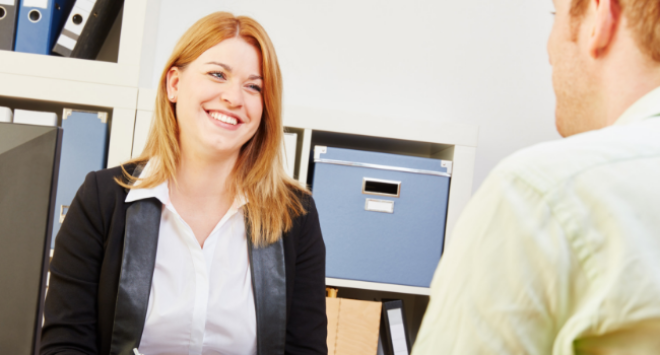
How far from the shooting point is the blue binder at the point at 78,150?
158cm

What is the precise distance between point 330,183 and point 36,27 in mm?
1056

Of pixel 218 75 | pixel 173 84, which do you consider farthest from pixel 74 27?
pixel 218 75

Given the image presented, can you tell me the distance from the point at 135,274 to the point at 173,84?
49 centimetres

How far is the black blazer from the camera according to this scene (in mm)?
1049

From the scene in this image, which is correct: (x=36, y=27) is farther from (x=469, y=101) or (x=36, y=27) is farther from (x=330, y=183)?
(x=469, y=101)

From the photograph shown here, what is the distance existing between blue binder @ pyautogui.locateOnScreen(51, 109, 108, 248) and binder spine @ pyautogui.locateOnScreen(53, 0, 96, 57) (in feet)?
0.72

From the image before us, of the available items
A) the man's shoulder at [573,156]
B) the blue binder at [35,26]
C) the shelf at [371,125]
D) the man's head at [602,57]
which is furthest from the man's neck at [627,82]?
the blue binder at [35,26]

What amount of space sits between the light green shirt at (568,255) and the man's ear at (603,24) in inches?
5.3

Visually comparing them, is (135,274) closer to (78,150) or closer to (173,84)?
(173,84)

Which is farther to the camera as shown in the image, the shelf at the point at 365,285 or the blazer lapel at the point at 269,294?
the shelf at the point at 365,285

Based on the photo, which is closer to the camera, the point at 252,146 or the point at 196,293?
the point at 196,293

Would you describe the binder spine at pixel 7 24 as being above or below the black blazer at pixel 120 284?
above

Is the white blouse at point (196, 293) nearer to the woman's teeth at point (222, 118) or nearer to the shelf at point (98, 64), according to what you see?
the woman's teeth at point (222, 118)

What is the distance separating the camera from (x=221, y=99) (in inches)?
48.2
